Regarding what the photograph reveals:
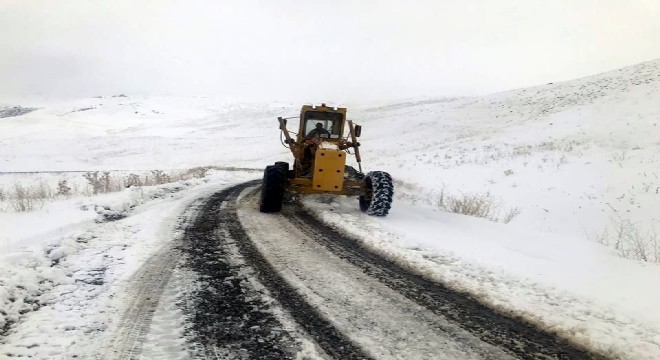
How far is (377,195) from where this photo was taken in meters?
8.19

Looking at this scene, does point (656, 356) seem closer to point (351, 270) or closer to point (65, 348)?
point (351, 270)

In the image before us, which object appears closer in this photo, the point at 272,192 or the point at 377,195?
the point at 377,195

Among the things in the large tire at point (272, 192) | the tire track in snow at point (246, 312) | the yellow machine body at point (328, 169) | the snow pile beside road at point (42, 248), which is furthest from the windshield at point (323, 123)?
the tire track in snow at point (246, 312)

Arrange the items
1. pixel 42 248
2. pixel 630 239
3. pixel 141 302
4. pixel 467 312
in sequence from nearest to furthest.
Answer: pixel 141 302
pixel 467 312
pixel 42 248
pixel 630 239

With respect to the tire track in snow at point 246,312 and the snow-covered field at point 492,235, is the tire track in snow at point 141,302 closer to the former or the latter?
the snow-covered field at point 492,235

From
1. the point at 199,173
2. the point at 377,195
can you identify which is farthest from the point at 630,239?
the point at 199,173

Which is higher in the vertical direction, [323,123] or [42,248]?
[323,123]

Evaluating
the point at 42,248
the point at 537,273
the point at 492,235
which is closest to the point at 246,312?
the point at 42,248

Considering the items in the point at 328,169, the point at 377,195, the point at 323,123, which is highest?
the point at 323,123

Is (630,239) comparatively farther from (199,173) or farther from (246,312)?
(199,173)

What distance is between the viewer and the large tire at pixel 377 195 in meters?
8.07

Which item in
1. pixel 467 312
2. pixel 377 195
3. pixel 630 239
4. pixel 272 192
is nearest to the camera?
pixel 467 312

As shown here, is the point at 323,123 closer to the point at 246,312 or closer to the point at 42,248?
the point at 42,248

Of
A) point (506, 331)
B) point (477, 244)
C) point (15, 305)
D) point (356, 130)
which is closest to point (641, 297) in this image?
point (506, 331)
